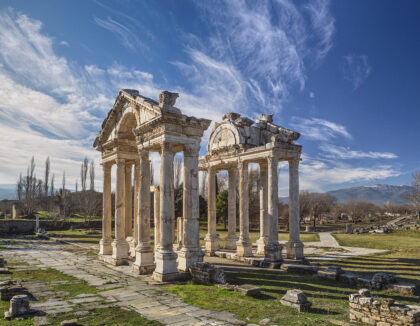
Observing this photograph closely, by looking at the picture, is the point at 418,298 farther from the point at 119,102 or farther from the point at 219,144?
the point at 119,102

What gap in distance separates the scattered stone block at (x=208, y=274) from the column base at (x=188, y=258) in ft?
2.12

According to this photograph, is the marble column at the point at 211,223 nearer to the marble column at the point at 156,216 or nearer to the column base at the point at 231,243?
the column base at the point at 231,243

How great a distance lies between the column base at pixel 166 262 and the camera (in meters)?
11.6

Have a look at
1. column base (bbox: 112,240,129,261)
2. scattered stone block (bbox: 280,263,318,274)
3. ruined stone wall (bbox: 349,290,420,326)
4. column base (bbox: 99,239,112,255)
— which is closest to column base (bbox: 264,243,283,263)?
scattered stone block (bbox: 280,263,318,274)

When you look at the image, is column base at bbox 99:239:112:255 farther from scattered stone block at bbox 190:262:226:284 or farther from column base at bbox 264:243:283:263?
column base at bbox 264:243:283:263

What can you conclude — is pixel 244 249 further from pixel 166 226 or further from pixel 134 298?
pixel 134 298

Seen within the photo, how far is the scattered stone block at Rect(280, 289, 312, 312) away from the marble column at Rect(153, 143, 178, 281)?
178 inches

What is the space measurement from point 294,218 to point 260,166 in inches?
146

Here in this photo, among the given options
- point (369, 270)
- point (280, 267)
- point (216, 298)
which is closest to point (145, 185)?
point (216, 298)

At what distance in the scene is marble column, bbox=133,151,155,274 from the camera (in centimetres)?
1292

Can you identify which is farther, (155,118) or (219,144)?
(219,144)

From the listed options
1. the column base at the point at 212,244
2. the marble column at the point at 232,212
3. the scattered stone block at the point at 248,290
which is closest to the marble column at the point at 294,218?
the marble column at the point at 232,212

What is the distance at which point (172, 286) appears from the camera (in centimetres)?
1082

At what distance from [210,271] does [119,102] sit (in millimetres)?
9292
